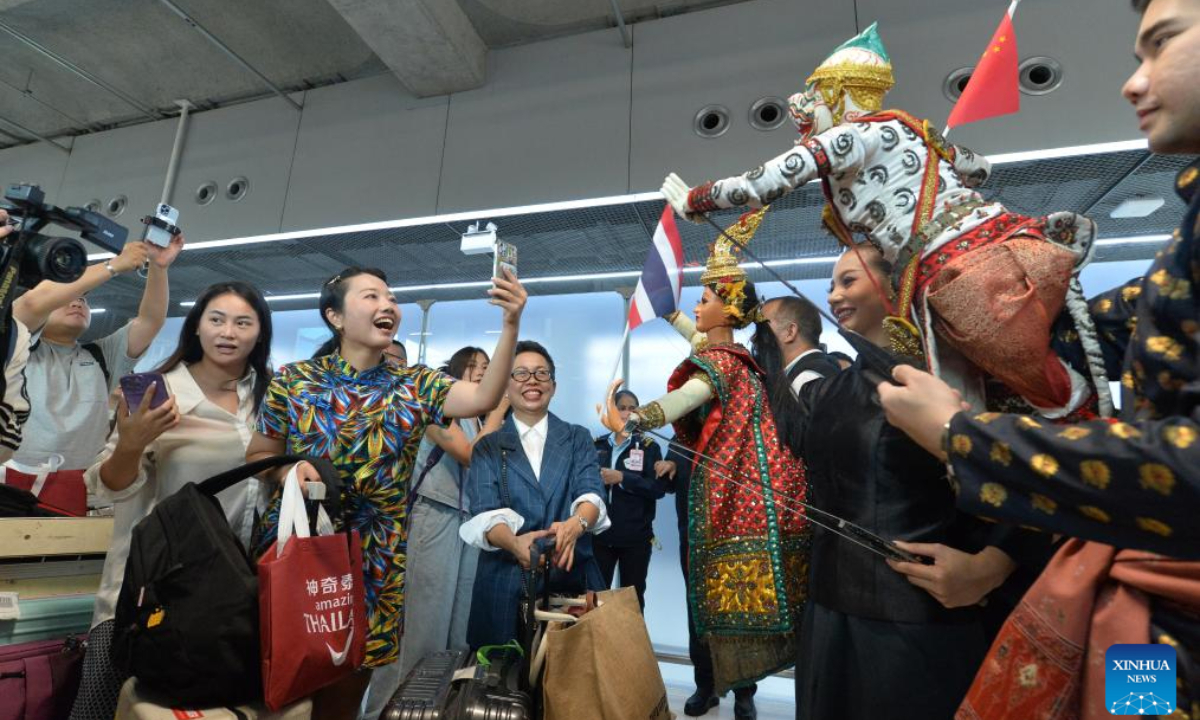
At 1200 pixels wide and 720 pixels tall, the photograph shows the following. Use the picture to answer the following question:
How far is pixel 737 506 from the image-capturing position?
157 centimetres

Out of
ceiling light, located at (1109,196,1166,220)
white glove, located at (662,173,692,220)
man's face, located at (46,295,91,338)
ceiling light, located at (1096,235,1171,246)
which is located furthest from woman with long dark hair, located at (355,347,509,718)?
ceiling light, located at (1096,235,1171,246)

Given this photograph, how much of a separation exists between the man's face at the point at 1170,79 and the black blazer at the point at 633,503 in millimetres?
2510

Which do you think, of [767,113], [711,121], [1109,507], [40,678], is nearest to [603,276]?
[711,121]

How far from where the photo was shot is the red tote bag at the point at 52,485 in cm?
199

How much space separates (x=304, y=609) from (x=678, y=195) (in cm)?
111

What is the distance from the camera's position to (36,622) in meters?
1.54

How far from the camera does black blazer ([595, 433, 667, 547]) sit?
308cm

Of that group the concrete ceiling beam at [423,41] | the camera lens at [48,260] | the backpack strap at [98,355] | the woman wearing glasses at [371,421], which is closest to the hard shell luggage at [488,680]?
the woman wearing glasses at [371,421]

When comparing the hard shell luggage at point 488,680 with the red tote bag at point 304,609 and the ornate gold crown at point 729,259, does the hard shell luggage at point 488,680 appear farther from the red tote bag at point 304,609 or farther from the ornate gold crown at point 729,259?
the ornate gold crown at point 729,259

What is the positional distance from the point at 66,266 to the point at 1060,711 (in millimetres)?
1976

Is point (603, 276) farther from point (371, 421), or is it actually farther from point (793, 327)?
point (371, 421)

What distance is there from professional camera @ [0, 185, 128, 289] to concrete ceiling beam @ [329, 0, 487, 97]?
2377 millimetres

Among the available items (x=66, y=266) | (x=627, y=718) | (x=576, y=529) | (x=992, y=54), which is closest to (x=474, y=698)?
(x=627, y=718)

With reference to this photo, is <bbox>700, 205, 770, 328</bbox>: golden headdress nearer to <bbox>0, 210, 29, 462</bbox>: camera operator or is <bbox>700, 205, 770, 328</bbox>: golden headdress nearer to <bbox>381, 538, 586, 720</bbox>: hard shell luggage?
<bbox>381, 538, 586, 720</bbox>: hard shell luggage
